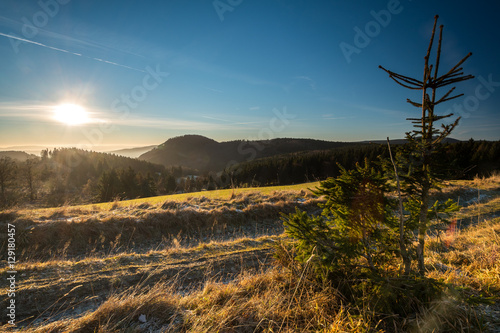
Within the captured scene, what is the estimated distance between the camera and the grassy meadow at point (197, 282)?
7.50 ft

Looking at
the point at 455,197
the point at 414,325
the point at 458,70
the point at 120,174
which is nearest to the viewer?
the point at 414,325

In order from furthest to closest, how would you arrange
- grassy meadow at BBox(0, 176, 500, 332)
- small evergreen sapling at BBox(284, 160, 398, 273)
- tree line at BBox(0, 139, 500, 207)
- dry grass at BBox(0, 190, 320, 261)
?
1. tree line at BBox(0, 139, 500, 207)
2. dry grass at BBox(0, 190, 320, 261)
3. small evergreen sapling at BBox(284, 160, 398, 273)
4. grassy meadow at BBox(0, 176, 500, 332)

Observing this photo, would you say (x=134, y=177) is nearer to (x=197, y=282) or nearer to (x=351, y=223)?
(x=197, y=282)

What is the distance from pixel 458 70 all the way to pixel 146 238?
10.6 m

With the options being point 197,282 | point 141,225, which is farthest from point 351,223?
point 141,225

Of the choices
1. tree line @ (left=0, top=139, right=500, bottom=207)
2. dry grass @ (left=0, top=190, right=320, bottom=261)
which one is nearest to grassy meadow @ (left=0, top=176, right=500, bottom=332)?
dry grass @ (left=0, top=190, right=320, bottom=261)

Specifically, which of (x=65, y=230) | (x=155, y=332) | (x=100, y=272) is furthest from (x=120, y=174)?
(x=155, y=332)

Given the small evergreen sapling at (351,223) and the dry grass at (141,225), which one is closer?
the small evergreen sapling at (351,223)

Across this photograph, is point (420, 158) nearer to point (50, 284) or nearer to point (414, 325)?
point (414, 325)

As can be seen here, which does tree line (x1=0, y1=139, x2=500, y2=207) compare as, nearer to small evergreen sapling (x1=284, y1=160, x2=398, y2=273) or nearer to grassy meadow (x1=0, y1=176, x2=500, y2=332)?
grassy meadow (x1=0, y1=176, x2=500, y2=332)

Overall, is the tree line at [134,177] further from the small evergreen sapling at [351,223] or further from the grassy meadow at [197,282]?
the small evergreen sapling at [351,223]

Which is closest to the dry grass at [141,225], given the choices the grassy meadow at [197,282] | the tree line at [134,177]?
the grassy meadow at [197,282]

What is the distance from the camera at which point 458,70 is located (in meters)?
2.39

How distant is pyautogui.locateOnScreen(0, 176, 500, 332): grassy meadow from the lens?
7.50 feet
